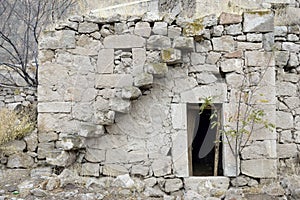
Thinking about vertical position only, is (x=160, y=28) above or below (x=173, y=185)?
above

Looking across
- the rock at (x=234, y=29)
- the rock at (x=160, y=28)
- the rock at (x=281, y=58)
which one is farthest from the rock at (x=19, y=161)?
the rock at (x=281, y=58)

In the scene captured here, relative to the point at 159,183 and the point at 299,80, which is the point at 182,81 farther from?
the point at 299,80

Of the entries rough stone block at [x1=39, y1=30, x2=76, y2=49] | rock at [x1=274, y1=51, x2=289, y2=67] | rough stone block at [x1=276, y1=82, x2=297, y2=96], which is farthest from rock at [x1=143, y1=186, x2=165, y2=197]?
rock at [x1=274, y1=51, x2=289, y2=67]

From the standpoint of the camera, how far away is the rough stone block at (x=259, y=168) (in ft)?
17.1

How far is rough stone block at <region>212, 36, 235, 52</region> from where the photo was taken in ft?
17.6

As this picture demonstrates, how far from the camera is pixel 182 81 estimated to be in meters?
5.36

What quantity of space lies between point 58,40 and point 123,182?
101 inches

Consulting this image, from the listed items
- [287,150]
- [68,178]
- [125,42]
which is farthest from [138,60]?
[287,150]

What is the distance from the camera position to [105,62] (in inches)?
212

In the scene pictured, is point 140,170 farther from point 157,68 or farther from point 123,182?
point 157,68

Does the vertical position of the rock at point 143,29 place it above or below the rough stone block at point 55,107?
above

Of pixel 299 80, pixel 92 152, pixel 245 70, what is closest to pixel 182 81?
pixel 245 70

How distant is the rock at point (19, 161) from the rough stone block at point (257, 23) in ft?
13.8

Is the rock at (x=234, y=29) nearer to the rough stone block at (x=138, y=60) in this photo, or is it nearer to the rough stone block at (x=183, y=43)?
the rough stone block at (x=183, y=43)
